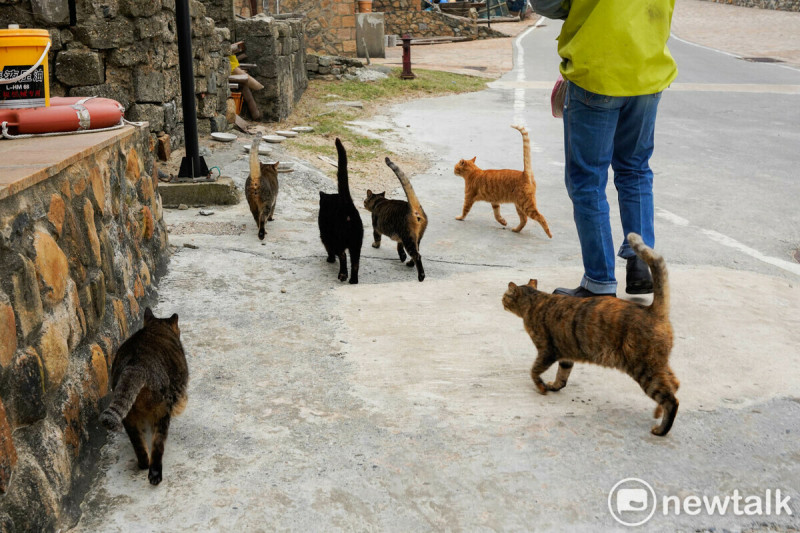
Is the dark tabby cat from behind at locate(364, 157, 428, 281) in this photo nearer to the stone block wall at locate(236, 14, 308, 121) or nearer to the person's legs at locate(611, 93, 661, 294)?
the person's legs at locate(611, 93, 661, 294)

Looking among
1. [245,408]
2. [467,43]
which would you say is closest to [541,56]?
[467,43]

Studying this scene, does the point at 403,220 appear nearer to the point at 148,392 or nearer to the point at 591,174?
the point at 591,174

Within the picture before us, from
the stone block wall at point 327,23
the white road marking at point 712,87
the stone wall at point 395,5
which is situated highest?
the stone wall at point 395,5

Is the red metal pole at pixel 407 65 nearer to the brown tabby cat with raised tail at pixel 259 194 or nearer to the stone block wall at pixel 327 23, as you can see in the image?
the stone block wall at pixel 327 23

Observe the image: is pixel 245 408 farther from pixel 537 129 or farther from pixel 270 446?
pixel 537 129

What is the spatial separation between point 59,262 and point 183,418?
76 cm

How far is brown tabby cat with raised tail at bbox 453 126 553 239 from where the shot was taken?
5.77 m

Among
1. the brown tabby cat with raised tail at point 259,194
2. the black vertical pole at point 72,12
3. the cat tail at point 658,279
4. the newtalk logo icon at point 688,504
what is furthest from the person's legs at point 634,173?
the black vertical pole at point 72,12

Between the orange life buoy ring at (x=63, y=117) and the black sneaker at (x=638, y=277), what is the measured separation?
2.82 metres

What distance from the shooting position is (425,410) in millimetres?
3010

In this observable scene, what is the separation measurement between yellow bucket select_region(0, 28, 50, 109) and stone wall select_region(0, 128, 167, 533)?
448 millimetres

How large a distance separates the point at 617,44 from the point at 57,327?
274 centimetres

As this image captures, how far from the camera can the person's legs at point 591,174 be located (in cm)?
379

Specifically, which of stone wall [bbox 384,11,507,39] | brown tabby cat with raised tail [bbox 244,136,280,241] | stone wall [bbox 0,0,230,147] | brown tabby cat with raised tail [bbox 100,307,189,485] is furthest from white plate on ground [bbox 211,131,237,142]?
stone wall [bbox 384,11,507,39]
